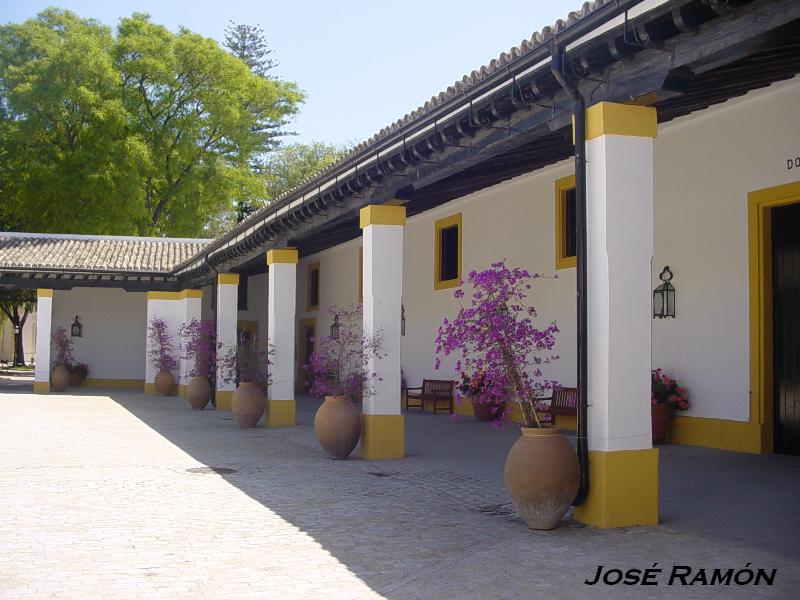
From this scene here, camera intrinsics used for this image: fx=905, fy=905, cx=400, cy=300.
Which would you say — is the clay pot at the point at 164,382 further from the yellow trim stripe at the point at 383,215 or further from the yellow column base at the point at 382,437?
the yellow trim stripe at the point at 383,215

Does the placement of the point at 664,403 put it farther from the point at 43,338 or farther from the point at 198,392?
the point at 43,338

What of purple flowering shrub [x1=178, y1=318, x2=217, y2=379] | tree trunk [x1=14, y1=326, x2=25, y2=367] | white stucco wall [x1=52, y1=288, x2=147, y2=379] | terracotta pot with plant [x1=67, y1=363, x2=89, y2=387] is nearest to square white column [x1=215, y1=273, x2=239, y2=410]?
purple flowering shrub [x1=178, y1=318, x2=217, y2=379]

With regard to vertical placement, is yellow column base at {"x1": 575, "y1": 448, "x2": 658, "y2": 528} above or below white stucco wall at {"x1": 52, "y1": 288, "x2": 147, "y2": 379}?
below

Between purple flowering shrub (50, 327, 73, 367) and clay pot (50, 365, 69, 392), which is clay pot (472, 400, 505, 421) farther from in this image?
purple flowering shrub (50, 327, 73, 367)

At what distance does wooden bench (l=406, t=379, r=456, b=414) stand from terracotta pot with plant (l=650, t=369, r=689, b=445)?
5927mm

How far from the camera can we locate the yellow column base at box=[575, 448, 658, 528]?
656 cm

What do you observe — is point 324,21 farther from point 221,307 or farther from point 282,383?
point 282,383

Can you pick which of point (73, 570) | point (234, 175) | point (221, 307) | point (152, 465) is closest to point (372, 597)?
point (73, 570)

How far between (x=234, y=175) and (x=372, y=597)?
30632 mm

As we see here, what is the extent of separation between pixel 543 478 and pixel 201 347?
556 inches

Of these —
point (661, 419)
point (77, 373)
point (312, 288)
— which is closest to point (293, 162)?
point (77, 373)

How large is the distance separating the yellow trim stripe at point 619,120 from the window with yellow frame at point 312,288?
1822 centimetres

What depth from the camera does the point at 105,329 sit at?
27422 mm

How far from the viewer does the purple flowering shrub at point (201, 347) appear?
19.7 meters
